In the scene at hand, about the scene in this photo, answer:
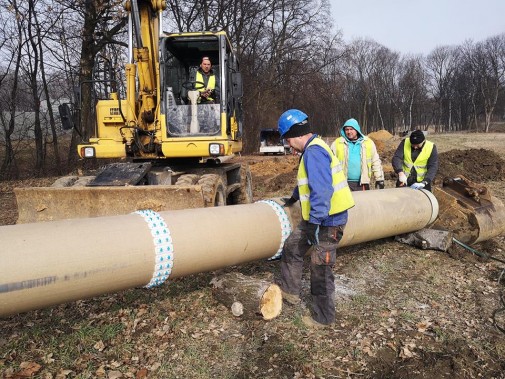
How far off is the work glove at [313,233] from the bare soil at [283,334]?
854 millimetres

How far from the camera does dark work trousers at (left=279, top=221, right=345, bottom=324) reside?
12.2 feet

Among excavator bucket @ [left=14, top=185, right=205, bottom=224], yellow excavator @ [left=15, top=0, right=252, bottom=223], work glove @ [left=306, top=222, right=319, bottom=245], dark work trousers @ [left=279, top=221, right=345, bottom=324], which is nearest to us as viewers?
work glove @ [left=306, top=222, right=319, bottom=245]

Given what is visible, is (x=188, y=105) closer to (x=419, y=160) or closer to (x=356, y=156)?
(x=356, y=156)

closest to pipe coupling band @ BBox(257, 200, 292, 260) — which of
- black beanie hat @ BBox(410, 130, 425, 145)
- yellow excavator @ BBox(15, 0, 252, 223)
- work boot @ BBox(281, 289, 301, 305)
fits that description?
work boot @ BBox(281, 289, 301, 305)

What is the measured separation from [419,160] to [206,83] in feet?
11.5

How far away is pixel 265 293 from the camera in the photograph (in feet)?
12.7

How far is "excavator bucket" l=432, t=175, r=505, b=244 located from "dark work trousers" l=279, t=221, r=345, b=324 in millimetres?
2831

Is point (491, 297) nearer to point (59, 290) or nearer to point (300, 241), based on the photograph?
point (300, 241)

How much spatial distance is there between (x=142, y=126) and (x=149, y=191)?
1.98 meters

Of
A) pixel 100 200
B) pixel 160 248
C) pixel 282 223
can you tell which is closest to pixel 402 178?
pixel 282 223

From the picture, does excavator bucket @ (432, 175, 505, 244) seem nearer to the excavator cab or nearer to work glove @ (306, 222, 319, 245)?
work glove @ (306, 222, 319, 245)

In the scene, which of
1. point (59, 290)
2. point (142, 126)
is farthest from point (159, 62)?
point (59, 290)

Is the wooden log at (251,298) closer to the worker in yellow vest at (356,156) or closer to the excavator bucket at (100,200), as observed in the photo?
the excavator bucket at (100,200)

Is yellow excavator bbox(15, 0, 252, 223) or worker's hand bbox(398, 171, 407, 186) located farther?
yellow excavator bbox(15, 0, 252, 223)
